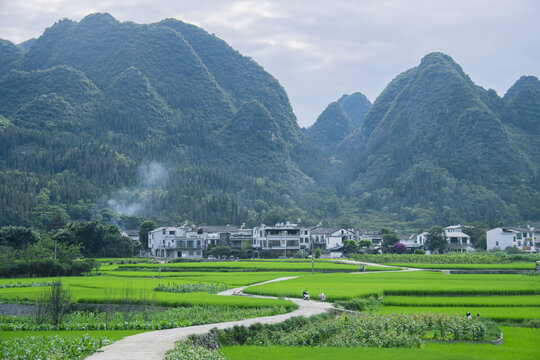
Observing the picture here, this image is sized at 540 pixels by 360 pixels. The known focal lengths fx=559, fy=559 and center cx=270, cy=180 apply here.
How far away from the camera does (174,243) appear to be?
4528 inches

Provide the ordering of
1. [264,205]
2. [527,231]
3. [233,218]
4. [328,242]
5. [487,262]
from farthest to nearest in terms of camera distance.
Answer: [264,205] → [233,218] → [328,242] → [527,231] → [487,262]

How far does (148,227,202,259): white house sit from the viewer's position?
11412 centimetres

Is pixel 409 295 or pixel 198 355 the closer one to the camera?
pixel 198 355

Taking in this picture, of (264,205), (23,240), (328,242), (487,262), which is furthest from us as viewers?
(264,205)

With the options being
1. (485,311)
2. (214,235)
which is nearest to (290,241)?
(214,235)

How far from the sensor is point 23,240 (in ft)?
280

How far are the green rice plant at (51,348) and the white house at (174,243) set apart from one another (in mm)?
90290

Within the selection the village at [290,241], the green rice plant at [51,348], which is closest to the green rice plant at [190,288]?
the green rice plant at [51,348]

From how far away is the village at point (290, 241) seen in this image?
10850 centimetres

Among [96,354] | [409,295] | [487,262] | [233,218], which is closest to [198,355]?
[96,354]

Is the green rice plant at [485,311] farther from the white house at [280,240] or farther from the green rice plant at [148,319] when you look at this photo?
the white house at [280,240]

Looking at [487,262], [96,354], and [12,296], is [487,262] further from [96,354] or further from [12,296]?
[96,354]

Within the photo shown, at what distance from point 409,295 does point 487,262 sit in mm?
38615

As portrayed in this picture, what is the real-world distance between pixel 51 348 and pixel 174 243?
309 ft
